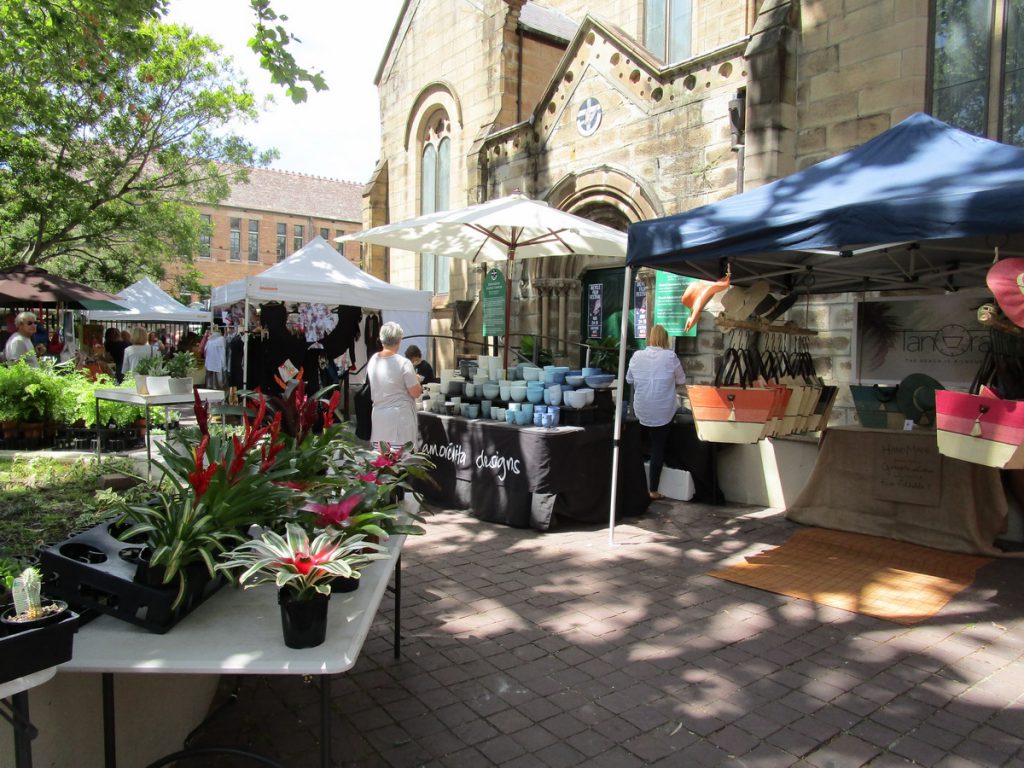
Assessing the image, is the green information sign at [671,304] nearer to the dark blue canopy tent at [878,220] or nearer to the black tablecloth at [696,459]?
the black tablecloth at [696,459]

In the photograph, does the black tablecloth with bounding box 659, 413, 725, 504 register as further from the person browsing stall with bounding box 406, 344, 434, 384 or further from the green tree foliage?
the green tree foliage

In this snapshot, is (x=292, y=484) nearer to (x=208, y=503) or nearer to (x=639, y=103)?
(x=208, y=503)

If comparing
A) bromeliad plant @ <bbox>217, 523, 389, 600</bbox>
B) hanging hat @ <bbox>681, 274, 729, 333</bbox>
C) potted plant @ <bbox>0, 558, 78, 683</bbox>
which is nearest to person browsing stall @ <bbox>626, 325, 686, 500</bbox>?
hanging hat @ <bbox>681, 274, 729, 333</bbox>

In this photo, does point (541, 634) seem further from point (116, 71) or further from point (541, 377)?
point (116, 71)

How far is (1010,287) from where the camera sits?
3.37 meters

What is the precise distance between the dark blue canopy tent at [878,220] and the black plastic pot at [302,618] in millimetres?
3406

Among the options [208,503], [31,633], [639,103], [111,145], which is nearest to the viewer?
[31,633]

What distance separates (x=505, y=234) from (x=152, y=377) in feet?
13.6

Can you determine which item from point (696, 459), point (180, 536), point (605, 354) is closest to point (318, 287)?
point (605, 354)

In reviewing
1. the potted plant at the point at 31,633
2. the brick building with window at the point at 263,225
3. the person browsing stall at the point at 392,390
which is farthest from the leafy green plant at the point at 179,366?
the brick building with window at the point at 263,225

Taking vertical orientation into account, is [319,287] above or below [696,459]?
above

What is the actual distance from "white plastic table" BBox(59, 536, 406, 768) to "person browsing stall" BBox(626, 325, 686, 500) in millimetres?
4504

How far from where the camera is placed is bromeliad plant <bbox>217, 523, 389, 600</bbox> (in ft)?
6.27

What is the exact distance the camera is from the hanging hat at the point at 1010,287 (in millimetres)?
3344
